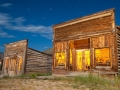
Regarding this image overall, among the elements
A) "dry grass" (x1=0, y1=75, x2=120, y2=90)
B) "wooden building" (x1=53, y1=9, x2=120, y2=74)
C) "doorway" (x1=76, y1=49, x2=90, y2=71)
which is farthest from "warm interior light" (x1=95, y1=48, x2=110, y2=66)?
"dry grass" (x1=0, y1=75, x2=120, y2=90)

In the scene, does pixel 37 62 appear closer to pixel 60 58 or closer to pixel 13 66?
pixel 13 66

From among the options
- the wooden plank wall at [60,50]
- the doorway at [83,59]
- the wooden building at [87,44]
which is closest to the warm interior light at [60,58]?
the wooden building at [87,44]

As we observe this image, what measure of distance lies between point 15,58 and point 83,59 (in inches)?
442

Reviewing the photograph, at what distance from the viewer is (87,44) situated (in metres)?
16.3

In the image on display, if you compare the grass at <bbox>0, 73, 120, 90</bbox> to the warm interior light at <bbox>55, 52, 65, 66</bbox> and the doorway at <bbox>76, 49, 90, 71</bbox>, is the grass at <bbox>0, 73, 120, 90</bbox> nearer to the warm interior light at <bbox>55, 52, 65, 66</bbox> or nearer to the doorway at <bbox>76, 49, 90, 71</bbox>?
the doorway at <bbox>76, 49, 90, 71</bbox>

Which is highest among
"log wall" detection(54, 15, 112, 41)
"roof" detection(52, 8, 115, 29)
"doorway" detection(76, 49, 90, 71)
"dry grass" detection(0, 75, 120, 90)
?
"roof" detection(52, 8, 115, 29)

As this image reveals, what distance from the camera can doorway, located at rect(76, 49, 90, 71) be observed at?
52.5 feet

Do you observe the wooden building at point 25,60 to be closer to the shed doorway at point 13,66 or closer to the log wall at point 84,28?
the shed doorway at point 13,66

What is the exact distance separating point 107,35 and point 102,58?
2194 millimetres

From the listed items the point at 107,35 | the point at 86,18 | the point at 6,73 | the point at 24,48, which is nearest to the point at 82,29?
the point at 86,18

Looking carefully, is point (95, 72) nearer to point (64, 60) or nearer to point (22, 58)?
point (64, 60)

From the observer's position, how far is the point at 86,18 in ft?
46.6

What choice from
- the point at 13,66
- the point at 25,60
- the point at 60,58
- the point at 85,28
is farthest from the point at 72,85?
the point at 13,66

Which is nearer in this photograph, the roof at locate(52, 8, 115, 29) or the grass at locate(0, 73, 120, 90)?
the grass at locate(0, 73, 120, 90)
